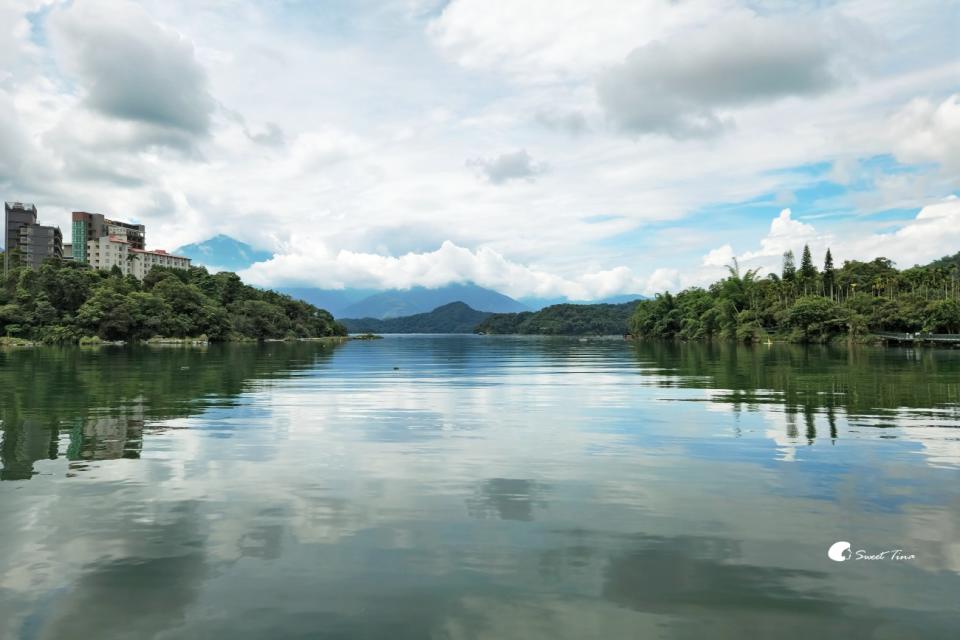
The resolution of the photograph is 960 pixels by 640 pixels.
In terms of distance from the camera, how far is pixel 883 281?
156125mm

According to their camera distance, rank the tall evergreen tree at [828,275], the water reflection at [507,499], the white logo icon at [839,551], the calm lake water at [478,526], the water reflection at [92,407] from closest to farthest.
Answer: the calm lake water at [478,526] < the white logo icon at [839,551] < the water reflection at [507,499] < the water reflection at [92,407] < the tall evergreen tree at [828,275]

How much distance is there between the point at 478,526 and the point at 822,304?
136m

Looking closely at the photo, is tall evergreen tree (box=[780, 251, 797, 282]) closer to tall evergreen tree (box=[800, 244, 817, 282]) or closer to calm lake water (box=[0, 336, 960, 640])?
tall evergreen tree (box=[800, 244, 817, 282])

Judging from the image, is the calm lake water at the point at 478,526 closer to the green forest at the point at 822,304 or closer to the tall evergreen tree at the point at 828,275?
the green forest at the point at 822,304

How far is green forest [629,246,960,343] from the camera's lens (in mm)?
118000

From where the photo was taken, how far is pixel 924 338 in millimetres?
101500

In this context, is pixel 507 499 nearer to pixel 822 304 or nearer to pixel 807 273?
pixel 822 304

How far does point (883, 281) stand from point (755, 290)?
29513 mm

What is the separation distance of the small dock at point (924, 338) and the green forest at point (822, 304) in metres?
3.89

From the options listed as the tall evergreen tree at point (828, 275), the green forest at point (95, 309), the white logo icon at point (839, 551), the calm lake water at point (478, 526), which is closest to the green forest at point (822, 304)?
the tall evergreen tree at point (828, 275)

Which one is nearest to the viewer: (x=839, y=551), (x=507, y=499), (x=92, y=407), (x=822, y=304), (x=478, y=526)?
(x=839, y=551)

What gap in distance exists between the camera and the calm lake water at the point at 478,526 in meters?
8.21

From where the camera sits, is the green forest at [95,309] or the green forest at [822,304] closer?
the green forest at [822,304]

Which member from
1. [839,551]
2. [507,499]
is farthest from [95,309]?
[839,551]
